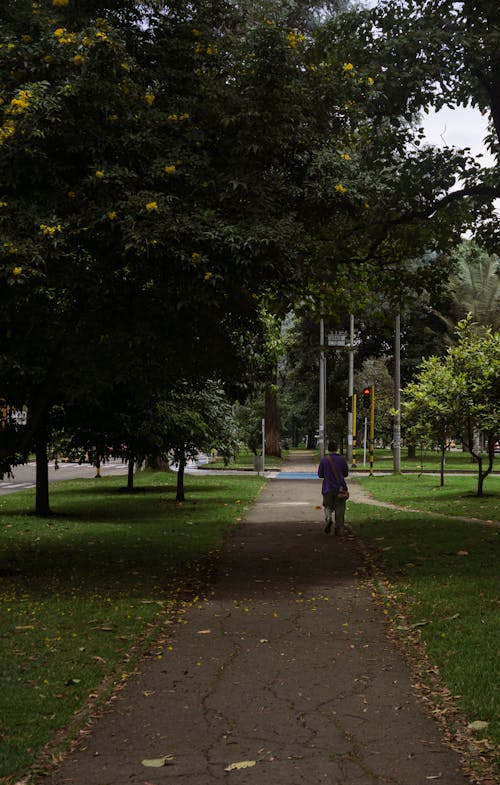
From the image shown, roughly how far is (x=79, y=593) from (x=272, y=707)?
4531 millimetres

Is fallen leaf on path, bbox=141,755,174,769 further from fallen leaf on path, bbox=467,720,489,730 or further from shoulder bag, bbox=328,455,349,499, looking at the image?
shoulder bag, bbox=328,455,349,499

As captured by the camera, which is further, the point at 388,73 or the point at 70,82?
the point at 388,73

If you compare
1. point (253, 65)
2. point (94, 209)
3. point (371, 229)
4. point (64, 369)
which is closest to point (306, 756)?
point (94, 209)

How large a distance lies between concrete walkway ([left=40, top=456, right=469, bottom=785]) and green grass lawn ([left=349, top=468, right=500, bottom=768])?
334 millimetres

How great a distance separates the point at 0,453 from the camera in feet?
36.5

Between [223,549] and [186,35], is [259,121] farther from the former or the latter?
[223,549]

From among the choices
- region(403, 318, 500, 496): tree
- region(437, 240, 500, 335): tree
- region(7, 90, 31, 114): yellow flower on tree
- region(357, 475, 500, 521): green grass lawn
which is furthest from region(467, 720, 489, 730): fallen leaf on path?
region(437, 240, 500, 335): tree

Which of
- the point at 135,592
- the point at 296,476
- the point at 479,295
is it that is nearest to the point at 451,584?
the point at 135,592

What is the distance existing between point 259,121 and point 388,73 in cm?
333

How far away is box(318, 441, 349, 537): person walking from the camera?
14570 millimetres

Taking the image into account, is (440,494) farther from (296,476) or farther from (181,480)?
(296,476)

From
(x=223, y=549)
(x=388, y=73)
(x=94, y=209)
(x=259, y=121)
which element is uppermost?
(x=388, y=73)

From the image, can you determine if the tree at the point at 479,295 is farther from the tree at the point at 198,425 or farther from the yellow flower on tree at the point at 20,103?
the yellow flower on tree at the point at 20,103

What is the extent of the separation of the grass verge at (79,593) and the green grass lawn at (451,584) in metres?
2.28
